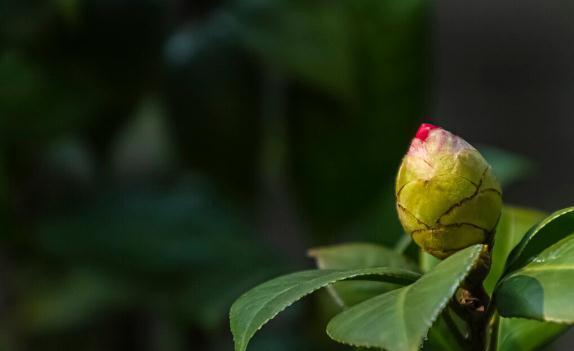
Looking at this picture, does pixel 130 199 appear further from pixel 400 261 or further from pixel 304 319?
pixel 400 261

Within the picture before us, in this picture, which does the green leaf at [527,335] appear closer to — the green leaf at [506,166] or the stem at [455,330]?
the stem at [455,330]

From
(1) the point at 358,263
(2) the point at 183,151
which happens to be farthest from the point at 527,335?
(2) the point at 183,151

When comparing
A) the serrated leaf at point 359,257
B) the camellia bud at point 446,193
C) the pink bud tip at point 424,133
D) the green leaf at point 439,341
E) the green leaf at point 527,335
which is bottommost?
the green leaf at point 527,335

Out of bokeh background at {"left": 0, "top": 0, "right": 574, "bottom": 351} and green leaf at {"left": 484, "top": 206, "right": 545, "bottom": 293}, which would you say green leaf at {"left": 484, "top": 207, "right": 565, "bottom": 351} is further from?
bokeh background at {"left": 0, "top": 0, "right": 574, "bottom": 351}

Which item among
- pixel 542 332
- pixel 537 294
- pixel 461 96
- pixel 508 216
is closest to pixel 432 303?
pixel 537 294

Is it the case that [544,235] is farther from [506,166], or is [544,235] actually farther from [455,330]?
[506,166]

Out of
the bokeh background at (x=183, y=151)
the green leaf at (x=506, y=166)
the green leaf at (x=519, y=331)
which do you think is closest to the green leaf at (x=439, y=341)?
the green leaf at (x=519, y=331)
